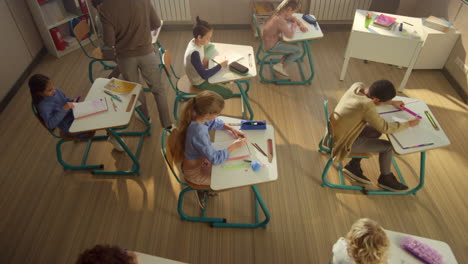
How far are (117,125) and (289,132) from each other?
5.80ft

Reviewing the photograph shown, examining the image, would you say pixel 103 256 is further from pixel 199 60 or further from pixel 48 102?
pixel 199 60

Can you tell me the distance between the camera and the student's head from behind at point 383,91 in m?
2.30

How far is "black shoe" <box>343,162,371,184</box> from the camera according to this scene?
2.84 meters

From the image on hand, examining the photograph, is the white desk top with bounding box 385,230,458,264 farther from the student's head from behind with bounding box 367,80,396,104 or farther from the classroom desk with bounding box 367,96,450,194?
the student's head from behind with bounding box 367,80,396,104

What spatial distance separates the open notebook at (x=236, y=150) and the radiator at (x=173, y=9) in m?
3.29

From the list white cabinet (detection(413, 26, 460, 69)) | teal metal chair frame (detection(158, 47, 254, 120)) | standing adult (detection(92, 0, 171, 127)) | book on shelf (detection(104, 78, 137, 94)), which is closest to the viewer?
standing adult (detection(92, 0, 171, 127))

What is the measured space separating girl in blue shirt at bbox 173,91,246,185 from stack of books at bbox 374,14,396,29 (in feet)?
8.17

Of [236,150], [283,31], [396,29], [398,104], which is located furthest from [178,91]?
[396,29]

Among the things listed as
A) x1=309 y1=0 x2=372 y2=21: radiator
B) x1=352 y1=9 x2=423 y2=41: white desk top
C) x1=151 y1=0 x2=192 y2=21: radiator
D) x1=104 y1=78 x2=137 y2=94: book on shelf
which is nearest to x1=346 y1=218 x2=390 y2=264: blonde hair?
x1=104 y1=78 x2=137 y2=94: book on shelf

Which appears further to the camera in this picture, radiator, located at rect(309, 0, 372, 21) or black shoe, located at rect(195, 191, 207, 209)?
radiator, located at rect(309, 0, 372, 21)

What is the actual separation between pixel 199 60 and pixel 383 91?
1542 mm

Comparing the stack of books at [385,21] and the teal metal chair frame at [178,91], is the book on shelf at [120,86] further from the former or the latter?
the stack of books at [385,21]

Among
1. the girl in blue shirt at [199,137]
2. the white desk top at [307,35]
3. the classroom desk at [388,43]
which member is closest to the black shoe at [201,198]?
the girl in blue shirt at [199,137]

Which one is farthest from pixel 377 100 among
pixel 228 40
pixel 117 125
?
pixel 228 40
